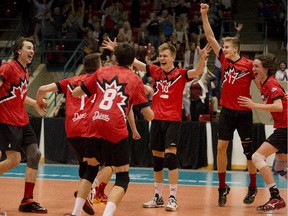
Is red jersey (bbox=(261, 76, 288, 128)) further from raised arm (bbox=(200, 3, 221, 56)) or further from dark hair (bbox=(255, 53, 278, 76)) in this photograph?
raised arm (bbox=(200, 3, 221, 56))

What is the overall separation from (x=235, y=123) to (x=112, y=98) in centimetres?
324

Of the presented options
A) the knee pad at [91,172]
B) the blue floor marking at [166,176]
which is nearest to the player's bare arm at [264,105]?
the knee pad at [91,172]

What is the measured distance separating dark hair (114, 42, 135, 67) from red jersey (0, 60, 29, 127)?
75.4 inches

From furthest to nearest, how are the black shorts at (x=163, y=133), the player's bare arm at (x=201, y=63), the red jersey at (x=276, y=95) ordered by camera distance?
the black shorts at (x=163, y=133), the player's bare arm at (x=201, y=63), the red jersey at (x=276, y=95)

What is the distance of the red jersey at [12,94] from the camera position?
8.04 metres

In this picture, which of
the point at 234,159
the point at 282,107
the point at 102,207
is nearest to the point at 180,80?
the point at 282,107

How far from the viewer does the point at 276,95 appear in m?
8.59

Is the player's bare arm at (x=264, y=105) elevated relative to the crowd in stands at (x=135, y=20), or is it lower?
lower

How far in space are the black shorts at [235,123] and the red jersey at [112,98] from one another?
9.37ft

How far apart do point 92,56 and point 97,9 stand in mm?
14882

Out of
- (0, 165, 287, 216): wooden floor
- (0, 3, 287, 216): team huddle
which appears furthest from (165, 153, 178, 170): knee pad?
(0, 165, 287, 216): wooden floor

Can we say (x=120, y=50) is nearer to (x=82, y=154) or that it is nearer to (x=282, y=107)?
(x=82, y=154)

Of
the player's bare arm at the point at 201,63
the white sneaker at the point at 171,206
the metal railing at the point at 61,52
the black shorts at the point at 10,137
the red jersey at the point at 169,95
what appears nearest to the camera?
the black shorts at the point at 10,137

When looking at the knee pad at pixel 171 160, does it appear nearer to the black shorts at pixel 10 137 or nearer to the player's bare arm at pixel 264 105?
the player's bare arm at pixel 264 105
